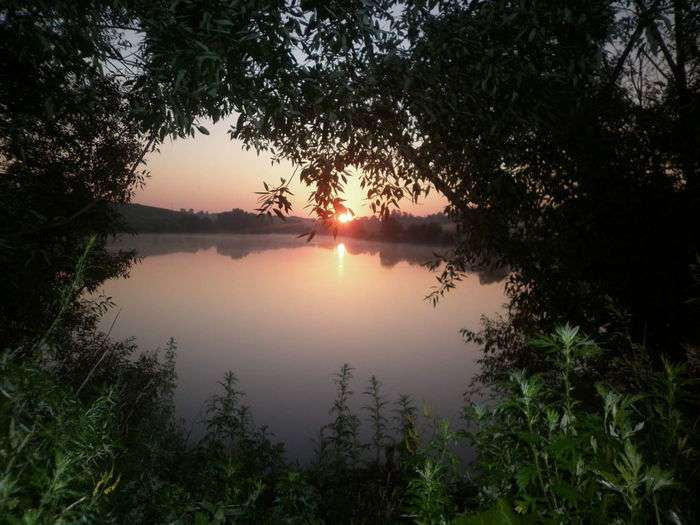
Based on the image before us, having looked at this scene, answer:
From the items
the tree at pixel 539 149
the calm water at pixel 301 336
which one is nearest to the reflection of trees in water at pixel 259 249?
the calm water at pixel 301 336

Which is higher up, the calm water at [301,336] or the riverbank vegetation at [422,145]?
the riverbank vegetation at [422,145]

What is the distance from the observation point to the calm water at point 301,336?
21702mm

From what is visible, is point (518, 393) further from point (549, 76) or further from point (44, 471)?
point (549, 76)

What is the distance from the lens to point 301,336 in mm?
33719

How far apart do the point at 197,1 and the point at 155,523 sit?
14.0 feet

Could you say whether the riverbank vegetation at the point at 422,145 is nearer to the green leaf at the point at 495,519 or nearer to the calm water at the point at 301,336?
the green leaf at the point at 495,519

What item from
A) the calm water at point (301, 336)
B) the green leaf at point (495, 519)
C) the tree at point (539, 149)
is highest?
the tree at point (539, 149)

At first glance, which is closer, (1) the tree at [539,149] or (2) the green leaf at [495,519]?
(2) the green leaf at [495,519]

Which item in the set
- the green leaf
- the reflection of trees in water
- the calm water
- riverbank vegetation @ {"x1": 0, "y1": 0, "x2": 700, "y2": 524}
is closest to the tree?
riverbank vegetation @ {"x1": 0, "y1": 0, "x2": 700, "y2": 524}

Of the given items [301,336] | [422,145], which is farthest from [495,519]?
[301,336]

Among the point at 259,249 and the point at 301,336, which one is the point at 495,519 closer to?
the point at 301,336

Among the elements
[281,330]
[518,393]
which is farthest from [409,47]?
[281,330]

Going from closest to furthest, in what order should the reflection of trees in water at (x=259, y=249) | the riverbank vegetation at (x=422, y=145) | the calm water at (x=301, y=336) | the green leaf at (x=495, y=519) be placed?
the green leaf at (x=495, y=519), the riverbank vegetation at (x=422, y=145), the calm water at (x=301, y=336), the reflection of trees in water at (x=259, y=249)

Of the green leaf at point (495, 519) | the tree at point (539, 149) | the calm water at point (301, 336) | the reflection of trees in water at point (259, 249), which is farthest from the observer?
the reflection of trees in water at point (259, 249)
